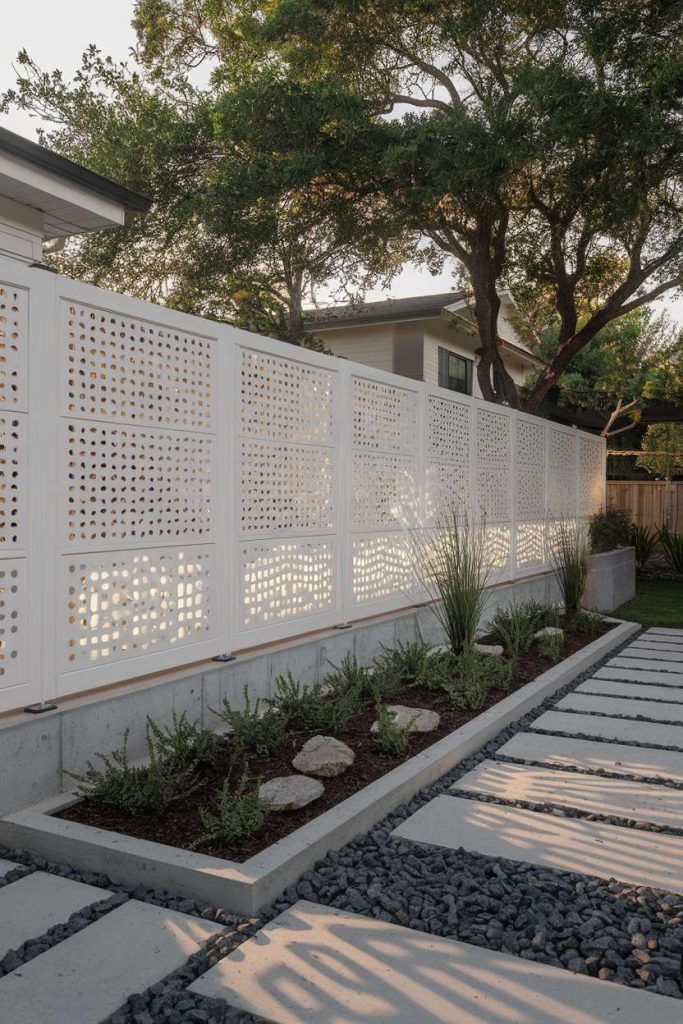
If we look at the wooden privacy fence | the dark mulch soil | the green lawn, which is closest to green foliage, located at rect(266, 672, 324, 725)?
the dark mulch soil

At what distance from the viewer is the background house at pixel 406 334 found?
45.2 ft

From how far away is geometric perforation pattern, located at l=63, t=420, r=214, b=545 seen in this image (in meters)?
3.05

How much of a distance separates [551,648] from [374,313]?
971cm

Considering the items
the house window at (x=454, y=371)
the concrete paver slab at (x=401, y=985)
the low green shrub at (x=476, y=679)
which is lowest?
the concrete paver slab at (x=401, y=985)

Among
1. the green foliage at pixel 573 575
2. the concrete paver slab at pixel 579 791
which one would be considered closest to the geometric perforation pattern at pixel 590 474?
the green foliage at pixel 573 575

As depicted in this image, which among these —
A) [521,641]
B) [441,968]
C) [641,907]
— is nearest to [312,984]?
[441,968]

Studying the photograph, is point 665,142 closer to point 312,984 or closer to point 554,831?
point 554,831

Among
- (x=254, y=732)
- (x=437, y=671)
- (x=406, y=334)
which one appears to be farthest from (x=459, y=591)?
(x=406, y=334)

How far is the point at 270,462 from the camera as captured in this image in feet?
13.5

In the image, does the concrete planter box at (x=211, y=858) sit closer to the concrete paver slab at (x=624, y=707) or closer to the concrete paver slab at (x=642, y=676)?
the concrete paver slab at (x=624, y=707)

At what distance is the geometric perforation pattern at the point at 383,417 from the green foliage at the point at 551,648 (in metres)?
1.58

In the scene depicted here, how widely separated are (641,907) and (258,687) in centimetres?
209

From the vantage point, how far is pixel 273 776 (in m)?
3.05

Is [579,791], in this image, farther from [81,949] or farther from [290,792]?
[81,949]
